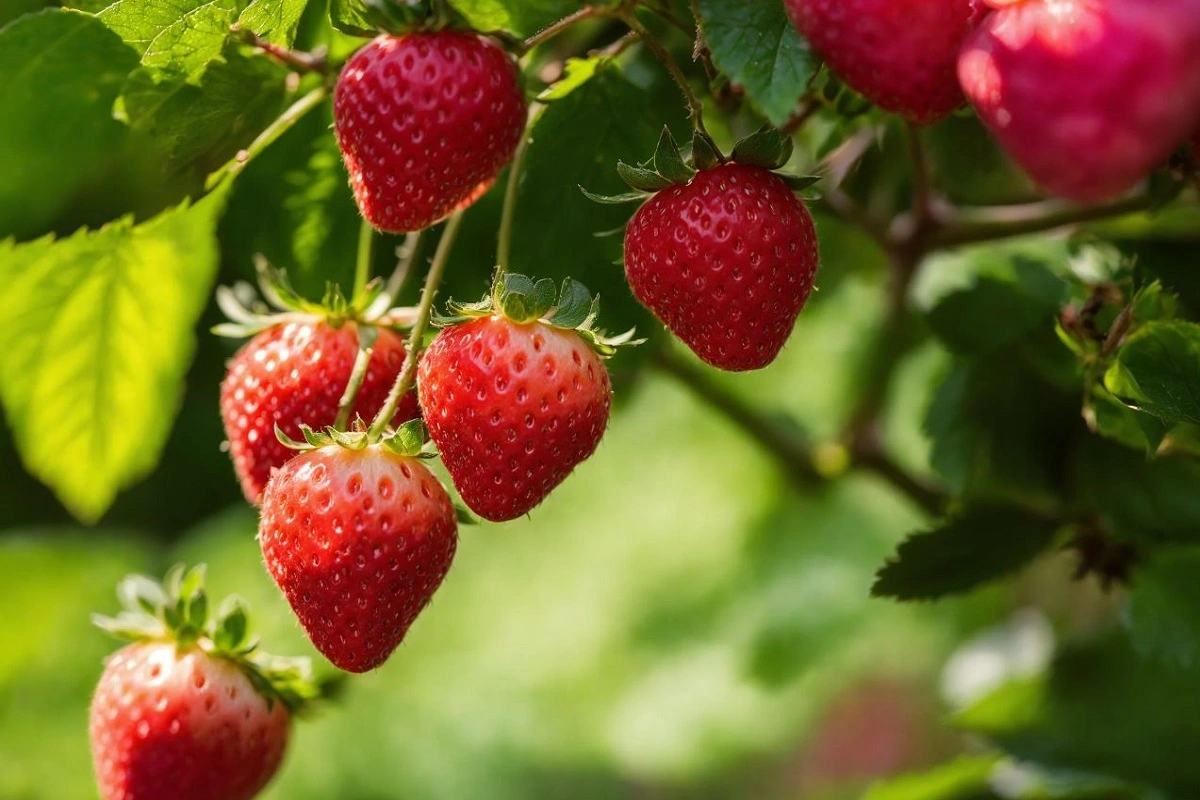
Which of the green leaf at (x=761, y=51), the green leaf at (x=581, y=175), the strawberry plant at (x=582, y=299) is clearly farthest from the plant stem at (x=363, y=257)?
the green leaf at (x=761, y=51)

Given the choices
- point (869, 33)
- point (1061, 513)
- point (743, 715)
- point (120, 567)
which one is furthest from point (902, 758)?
point (869, 33)

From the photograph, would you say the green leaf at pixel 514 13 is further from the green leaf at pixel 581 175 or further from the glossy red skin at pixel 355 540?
the glossy red skin at pixel 355 540

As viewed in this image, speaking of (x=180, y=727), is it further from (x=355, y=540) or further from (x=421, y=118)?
(x=421, y=118)

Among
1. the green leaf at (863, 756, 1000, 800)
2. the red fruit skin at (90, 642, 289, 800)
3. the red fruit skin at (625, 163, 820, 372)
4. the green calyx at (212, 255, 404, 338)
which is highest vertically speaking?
the red fruit skin at (625, 163, 820, 372)

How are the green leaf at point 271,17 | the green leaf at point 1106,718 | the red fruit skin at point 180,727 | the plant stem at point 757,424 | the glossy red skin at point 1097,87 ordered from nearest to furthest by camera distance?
the glossy red skin at point 1097,87 < the green leaf at point 271,17 < the red fruit skin at point 180,727 < the green leaf at point 1106,718 < the plant stem at point 757,424

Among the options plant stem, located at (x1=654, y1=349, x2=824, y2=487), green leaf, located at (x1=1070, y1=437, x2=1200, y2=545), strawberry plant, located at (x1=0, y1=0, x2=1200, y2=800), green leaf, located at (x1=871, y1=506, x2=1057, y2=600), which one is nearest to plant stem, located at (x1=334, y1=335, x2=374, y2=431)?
strawberry plant, located at (x1=0, y1=0, x2=1200, y2=800)

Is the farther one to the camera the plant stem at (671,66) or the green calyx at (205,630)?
the green calyx at (205,630)

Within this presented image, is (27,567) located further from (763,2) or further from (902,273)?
(763,2)

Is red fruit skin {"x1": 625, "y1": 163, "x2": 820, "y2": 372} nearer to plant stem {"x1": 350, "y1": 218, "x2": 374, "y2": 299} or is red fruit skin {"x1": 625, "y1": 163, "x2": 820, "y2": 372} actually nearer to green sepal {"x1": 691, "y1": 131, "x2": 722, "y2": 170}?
green sepal {"x1": 691, "y1": 131, "x2": 722, "y2": 170}
